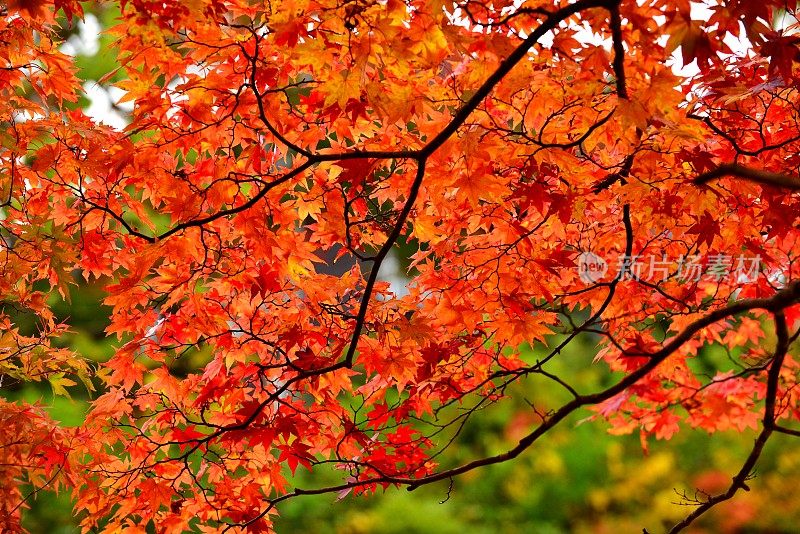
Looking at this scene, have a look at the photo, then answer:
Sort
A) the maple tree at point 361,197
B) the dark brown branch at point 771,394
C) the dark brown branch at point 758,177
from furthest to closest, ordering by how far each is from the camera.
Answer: the maple tree at point 361,197
the dark brown branch at point 771,394
the dark brown branch at point 758,177

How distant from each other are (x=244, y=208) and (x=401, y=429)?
103 cm

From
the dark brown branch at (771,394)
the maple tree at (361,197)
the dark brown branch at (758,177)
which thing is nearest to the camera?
the dark brown branch at (758,177)

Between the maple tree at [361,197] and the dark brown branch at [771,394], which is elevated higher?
the maple tree at [361,197]

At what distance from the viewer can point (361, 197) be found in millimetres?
2582

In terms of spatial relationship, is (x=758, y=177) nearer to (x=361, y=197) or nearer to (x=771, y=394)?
A: (x=771, y=394)

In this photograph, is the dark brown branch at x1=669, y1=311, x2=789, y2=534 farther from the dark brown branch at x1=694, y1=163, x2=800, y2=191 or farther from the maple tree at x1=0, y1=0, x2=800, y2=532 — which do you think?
the dark brown branch at x1=694, y1=163, x2=800, y2=191

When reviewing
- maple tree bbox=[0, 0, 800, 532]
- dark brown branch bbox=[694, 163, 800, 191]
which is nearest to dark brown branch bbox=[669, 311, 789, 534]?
maple tree bbox=[0, 0, 800, 532]

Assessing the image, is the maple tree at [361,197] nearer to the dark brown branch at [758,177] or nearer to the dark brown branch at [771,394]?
the dark brown branch at [771,394]

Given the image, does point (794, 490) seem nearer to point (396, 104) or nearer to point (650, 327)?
point (650, 327)

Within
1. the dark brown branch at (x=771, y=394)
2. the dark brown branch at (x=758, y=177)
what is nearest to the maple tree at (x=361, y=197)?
the dark brown branch at (x=771, y=394)

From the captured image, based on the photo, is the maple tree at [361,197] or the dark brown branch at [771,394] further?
the maple tree at [361,197]

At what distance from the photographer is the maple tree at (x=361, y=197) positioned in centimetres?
214

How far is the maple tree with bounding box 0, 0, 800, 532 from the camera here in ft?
7.02

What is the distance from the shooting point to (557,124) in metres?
2.37
